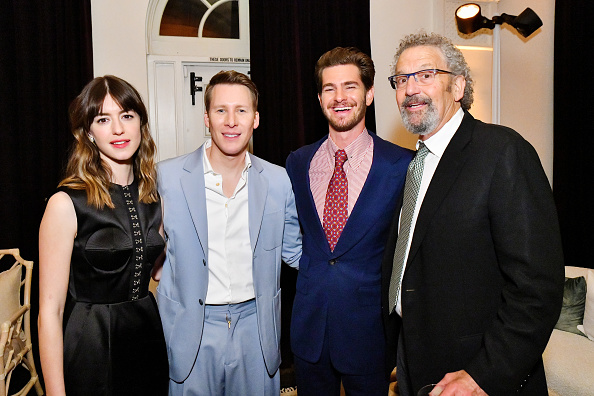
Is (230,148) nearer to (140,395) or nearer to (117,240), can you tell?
(117,240)

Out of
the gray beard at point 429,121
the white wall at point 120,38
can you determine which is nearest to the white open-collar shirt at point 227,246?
the gray beard at point 429,121

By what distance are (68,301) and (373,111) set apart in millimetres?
3486

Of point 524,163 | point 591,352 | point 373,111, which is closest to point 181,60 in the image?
point 373,111

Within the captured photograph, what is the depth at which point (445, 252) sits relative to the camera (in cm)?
151

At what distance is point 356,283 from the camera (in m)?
2.04

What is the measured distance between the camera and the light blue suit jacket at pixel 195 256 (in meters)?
1.91

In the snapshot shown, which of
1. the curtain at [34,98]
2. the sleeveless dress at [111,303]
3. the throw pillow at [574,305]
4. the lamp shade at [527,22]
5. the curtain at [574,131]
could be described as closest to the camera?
the sleeveless dress at [111,303]

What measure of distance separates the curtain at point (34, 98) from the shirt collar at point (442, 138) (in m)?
3.04

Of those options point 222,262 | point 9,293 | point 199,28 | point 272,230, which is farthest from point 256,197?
point 199,28

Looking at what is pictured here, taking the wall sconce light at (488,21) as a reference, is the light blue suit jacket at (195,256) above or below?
below

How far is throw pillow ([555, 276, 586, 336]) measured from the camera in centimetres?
329

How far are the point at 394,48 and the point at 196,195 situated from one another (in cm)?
339

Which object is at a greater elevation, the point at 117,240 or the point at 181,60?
the point at 181,60

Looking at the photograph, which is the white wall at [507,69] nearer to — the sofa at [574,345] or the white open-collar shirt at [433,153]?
the sofa at [574,345]
